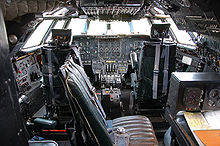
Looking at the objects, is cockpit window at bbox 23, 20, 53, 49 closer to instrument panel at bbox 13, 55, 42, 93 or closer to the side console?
instrument panel at bbox 13, 55, 42, 93

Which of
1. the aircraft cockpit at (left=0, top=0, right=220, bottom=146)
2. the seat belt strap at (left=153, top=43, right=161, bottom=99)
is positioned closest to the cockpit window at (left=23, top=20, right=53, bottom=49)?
the aircraft cockpit at (left=0, top=0, right=220, bottom=146)

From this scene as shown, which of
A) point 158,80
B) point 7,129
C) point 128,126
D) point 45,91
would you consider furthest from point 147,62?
point 7,129

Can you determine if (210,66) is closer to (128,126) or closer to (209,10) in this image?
(209,10)

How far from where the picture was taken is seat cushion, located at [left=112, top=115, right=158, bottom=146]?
1.67 m

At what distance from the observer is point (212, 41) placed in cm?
174

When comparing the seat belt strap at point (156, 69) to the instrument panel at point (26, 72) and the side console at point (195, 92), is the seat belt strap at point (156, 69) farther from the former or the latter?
the instrument panel at point (26, 72)

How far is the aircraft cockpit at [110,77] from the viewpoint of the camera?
0.94 meters

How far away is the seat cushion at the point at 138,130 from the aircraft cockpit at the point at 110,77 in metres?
0.01

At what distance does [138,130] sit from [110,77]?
2.29m

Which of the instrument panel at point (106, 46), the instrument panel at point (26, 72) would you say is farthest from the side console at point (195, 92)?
the instrument panel at point (106, 46)

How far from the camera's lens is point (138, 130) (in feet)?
5.91

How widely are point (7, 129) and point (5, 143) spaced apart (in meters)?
0.05

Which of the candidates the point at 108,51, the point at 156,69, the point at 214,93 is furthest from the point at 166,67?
the point at 108,51

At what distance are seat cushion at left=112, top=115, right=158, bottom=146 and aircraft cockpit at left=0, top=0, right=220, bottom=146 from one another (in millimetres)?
11
